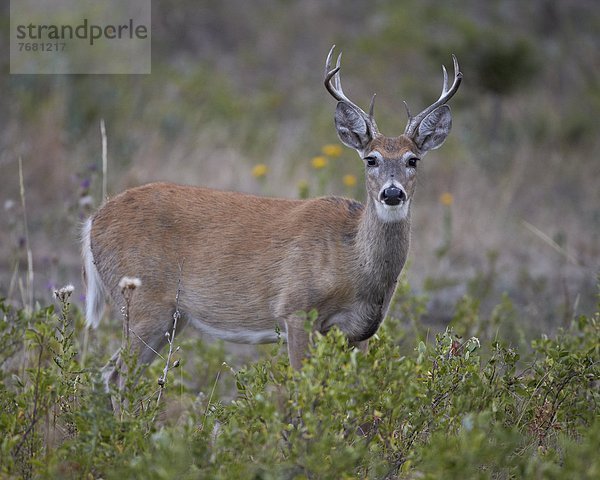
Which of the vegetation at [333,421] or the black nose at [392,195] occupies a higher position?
the black nose at [392,195]

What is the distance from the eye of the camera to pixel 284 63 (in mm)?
18188

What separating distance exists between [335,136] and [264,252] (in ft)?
23.5

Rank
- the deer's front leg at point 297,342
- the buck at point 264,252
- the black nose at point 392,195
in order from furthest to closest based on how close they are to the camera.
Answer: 1. the buck at point 264,252
2. the deer's front leg at point 297,342
3. the black nose at point 392,195

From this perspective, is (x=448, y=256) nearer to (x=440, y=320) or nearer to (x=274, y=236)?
(x=440, y=320)

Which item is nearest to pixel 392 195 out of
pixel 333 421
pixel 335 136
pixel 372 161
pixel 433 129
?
pixel 372 161

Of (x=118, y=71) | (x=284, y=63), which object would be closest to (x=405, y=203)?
(x=118, y=71)

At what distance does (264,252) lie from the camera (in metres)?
5.68

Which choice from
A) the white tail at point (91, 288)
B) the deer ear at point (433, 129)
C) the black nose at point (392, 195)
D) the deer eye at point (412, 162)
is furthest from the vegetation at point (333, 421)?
the deer ear at point (433, 129)

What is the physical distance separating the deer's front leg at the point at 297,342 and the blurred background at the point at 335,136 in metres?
1.27

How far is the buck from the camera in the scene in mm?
5363

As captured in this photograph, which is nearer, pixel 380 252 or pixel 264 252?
pixel 380 252

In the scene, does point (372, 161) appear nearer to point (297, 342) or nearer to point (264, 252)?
point (264, 252)

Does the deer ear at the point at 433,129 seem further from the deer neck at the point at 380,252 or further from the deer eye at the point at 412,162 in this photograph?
the deer neck at the point at 380,252

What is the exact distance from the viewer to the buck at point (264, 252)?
5.36 metres
